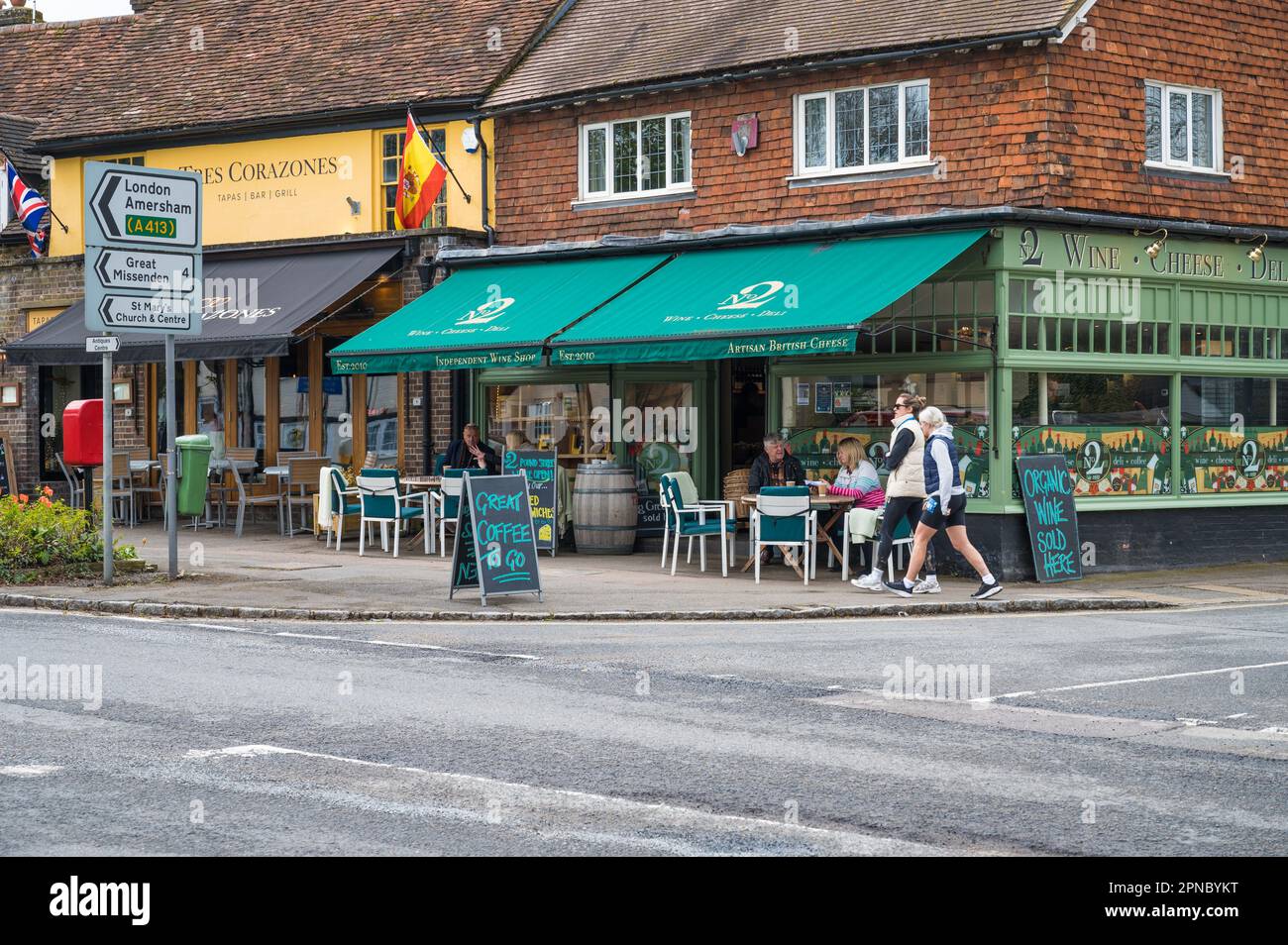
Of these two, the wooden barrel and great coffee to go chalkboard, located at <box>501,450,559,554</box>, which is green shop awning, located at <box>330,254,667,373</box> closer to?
great coffee to go chalkboard, located at <box>501,450,559,554</box>

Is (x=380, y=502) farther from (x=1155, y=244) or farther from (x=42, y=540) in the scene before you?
(x=1155, y=244)

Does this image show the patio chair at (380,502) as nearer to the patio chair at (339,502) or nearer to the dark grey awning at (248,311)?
the patio chair at (339,502)

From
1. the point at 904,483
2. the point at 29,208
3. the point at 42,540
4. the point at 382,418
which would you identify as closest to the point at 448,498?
the point at 382,418

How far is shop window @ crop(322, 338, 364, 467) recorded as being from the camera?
25.5 meters

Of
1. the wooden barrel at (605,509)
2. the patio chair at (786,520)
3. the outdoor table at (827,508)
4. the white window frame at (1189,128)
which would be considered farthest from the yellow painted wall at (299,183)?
the white window frame at (1189,128)

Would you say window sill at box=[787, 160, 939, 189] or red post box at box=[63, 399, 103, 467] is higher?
window sill at box=[787, 160, 939, 189]

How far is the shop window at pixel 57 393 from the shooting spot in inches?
1126

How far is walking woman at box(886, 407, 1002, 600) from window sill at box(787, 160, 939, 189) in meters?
4.04

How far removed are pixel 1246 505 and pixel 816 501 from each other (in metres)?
5.73

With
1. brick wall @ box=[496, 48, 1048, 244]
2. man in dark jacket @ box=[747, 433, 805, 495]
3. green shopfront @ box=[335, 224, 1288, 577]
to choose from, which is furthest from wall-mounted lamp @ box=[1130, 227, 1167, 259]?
man in dark jacket @ box=[747, 433, 805, 495]

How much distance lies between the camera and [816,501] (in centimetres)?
1834

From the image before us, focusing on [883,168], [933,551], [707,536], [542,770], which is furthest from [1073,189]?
[542,770]

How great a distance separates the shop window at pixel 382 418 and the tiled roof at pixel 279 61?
390 cm
